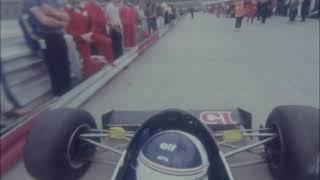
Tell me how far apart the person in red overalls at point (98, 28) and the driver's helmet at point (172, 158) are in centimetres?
466

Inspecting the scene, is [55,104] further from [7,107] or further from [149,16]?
[149,16]

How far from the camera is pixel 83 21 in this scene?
6211 millimetres

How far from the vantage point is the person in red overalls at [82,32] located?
5965 millimetres

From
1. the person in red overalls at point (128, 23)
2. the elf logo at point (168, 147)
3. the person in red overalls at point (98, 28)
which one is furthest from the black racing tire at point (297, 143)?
the person in red overalls at point (128, 23)

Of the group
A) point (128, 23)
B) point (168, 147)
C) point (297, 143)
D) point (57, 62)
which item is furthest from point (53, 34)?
point (128, 23)

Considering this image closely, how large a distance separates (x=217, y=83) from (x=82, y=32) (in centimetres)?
221

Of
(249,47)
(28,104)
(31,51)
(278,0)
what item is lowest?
(249,47)

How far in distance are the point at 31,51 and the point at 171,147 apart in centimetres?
265

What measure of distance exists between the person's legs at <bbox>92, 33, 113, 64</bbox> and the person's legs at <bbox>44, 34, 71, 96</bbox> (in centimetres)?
209

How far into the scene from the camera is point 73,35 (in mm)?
6066

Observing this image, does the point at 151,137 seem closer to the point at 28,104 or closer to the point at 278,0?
the point at 28,104

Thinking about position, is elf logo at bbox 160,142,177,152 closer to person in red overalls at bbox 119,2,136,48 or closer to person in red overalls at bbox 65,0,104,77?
person in red overalls at bbox 65,0,104,77

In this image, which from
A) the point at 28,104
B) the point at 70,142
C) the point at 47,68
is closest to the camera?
the point at 70,142

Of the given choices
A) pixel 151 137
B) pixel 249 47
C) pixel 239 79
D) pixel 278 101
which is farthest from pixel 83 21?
pixel 249 47
